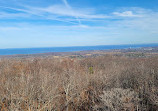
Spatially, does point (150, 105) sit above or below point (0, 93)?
below

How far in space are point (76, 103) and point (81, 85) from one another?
10.5ft

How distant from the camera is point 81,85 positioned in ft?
63.7

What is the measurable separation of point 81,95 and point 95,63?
32.1 meters

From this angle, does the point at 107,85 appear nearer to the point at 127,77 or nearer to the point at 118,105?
the point at 127,77

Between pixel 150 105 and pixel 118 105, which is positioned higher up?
pixel 118 105

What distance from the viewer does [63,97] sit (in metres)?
17.7

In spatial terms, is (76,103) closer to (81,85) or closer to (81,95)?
(81,95)

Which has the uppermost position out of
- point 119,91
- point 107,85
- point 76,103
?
point 119,91

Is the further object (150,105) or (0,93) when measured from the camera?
(150,105)

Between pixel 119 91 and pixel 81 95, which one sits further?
pixel 81 95

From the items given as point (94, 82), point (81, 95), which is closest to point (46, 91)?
point (81, 95)

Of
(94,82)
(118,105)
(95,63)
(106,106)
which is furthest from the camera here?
(95,63)

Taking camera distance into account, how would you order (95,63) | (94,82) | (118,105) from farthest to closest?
(95,63), (94,82), (118,105)

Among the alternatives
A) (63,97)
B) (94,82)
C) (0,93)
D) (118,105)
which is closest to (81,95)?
(63,97)
